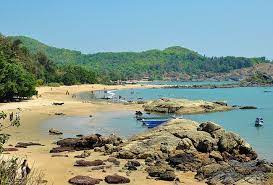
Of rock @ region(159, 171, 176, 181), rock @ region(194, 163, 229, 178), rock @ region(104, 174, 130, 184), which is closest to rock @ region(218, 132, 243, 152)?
rock @ region(194, 163, 229, 178)

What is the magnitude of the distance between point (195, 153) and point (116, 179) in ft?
29.6

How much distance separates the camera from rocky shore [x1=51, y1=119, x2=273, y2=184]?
89.8 ft

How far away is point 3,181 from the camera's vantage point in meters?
9.49

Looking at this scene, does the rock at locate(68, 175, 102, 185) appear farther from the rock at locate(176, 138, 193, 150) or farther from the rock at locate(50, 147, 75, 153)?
the rock at locate(176, 138, 193, 150)

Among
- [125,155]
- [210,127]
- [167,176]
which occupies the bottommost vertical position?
[167,176]

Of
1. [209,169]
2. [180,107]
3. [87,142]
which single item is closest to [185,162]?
[209,169]

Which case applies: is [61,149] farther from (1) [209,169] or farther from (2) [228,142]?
(2) [228,142]

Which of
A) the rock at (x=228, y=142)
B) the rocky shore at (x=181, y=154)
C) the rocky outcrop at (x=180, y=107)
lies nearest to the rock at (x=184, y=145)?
the rocky shore at (x=181, y=154)

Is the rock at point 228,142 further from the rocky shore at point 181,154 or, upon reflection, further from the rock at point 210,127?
the rock at point 210,127

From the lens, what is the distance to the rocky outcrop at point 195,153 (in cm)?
2789

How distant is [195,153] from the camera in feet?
108

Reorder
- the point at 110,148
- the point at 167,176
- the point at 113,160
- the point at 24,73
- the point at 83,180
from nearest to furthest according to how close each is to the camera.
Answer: the point at 83,180
the point at 167,176
the point at 113,160
the point at 110,148
the point at 24,73

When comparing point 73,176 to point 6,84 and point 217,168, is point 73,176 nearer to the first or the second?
point 217,168

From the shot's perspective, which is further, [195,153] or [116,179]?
[195,153]
